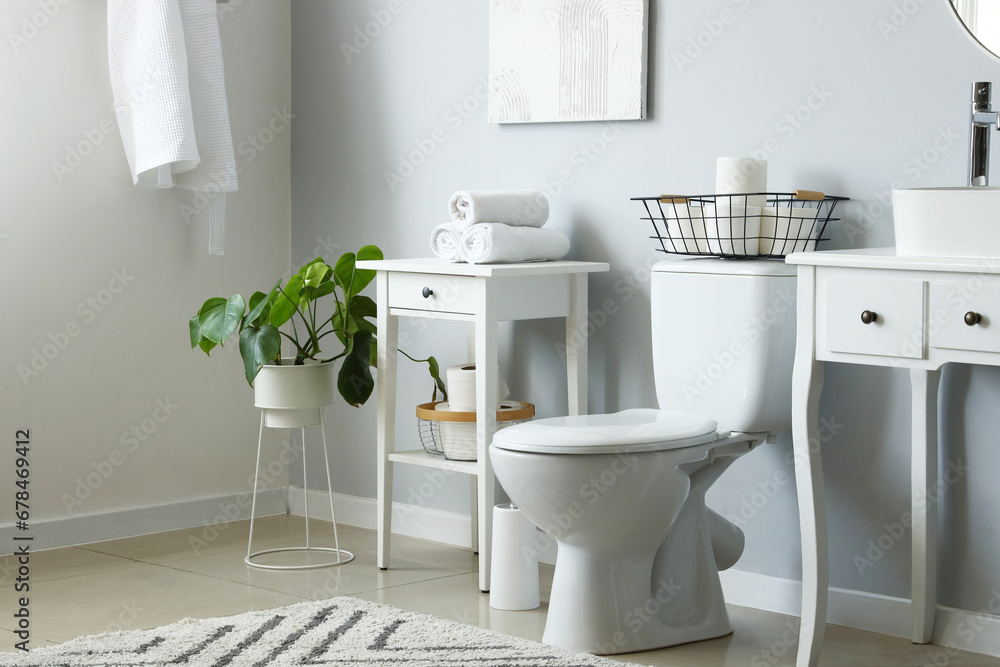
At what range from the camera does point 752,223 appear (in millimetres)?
2258

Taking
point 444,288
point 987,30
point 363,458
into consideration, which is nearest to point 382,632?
point 444,288

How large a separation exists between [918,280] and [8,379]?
218 centimetres

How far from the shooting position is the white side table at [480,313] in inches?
100

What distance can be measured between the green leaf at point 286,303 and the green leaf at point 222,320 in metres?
0.08

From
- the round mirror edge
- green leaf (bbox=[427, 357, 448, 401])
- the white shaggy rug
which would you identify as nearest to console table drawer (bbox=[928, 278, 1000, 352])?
the round mirror edge

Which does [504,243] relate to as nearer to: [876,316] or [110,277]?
[876,316]

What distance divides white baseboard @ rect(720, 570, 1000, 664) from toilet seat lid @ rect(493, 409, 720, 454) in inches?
17.1

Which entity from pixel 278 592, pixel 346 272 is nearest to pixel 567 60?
pixel 346 272

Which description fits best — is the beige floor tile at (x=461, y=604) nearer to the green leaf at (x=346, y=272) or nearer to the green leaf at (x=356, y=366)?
the green leaf at (x=356, y=366)

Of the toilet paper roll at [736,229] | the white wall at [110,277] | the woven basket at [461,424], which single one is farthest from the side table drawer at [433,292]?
the white wall at [110,277]

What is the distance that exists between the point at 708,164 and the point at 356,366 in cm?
98

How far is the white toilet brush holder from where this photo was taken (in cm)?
246

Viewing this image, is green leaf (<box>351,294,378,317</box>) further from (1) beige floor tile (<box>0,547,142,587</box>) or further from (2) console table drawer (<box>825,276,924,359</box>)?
(2) console table drawer (<box>825,276,924,359</box>)

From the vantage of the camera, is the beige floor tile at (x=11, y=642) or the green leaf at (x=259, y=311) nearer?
the beige floor tile at (x=11, y=642)
